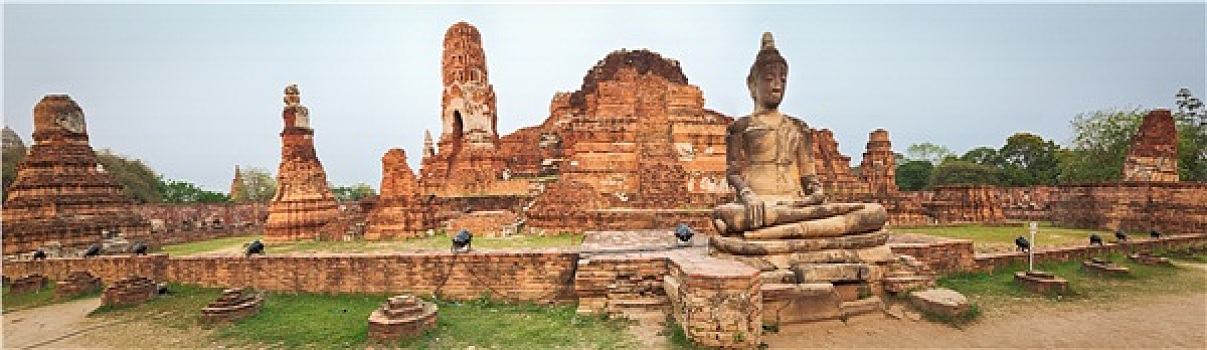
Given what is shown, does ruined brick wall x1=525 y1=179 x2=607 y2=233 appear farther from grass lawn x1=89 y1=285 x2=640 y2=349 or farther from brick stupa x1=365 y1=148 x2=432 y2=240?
grass lawn x1=89 y1=285 x2=640 y2=349

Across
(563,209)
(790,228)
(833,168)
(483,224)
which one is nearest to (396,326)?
(790,228)

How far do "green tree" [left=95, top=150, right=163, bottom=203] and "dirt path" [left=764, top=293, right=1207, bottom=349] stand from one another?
32.6 metres

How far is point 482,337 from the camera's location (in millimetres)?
5742

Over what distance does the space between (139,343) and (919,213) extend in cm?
1795

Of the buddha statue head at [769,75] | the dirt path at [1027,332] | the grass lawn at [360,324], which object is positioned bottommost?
the grass lawn at [360,324]

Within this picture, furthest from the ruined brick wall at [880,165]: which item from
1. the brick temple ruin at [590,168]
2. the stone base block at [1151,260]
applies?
the stone base block at [1151,260]

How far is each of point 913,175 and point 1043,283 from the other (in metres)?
41.9

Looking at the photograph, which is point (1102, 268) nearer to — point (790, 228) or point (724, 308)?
point (790, 228)

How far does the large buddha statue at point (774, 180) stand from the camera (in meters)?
6.13

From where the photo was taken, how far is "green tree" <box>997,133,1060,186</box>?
3409cm

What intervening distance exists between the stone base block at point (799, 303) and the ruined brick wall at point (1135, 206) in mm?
13093

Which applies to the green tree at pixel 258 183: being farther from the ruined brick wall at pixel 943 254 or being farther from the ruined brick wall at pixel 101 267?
the ruined brick wall at pixel 943 254

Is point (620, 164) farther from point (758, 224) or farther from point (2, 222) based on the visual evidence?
point (2, 222)

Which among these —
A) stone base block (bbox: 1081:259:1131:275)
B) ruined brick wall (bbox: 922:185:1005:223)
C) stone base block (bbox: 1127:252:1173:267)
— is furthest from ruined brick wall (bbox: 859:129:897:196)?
stone base block (bbox: 1081:259:1131:275)
